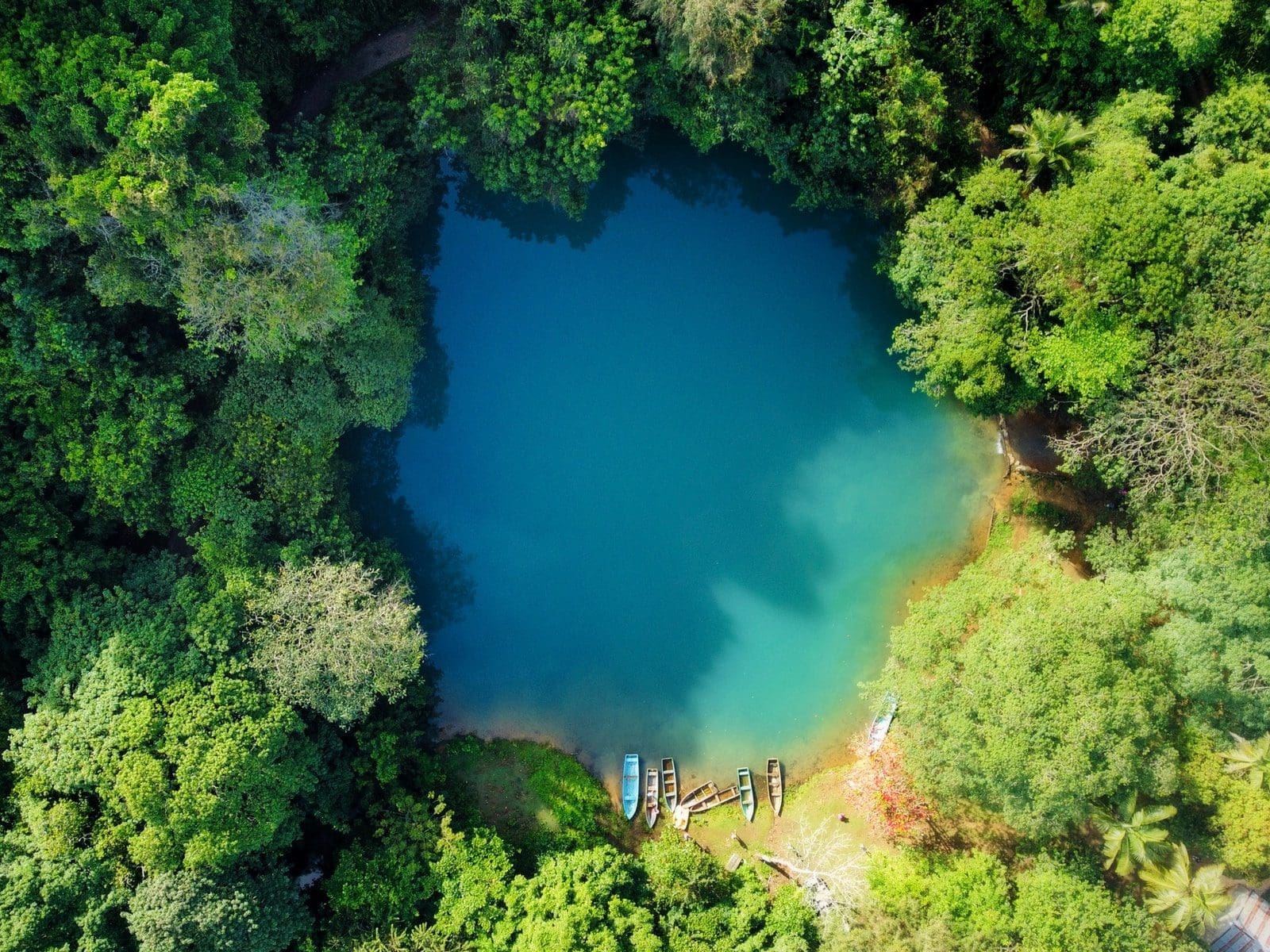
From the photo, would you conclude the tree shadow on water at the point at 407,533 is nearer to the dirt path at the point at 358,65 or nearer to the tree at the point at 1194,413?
the dirt path at the point at 358,65

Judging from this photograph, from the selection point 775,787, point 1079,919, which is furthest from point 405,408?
point 1079,919

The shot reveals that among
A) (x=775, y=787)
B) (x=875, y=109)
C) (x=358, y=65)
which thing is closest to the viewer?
(x=875, y=109)

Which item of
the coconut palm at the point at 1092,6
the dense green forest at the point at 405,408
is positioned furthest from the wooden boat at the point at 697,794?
the coconut palm at the point at 1092,6

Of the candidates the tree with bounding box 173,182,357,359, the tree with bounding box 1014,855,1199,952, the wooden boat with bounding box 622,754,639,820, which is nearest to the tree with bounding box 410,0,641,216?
the tree with bounding box 173,182,357,359

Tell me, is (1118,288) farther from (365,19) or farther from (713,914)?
(365,19)

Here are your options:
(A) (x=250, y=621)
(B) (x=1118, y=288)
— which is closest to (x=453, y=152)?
(A) (x=250, y=621)

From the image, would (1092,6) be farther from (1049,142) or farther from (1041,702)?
(1041,702)
